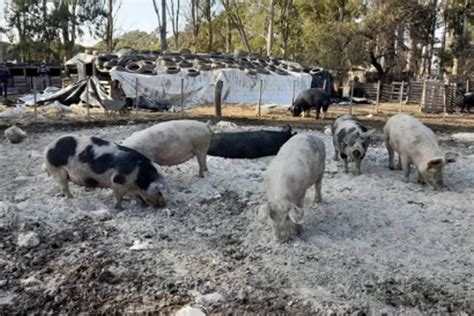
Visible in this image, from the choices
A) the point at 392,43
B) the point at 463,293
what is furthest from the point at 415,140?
the point at 392,43

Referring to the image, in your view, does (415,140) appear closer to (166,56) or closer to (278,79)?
(278,79)

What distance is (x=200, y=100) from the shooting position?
21.1 m

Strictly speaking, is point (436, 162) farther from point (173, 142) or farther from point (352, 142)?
point (173, 142)

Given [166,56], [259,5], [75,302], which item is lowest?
[75,302]

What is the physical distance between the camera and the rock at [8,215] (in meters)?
5.77

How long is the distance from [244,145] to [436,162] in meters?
3.66

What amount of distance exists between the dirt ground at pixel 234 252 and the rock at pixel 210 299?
44mm

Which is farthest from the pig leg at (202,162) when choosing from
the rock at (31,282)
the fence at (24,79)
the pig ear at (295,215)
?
the fence at (24,79)

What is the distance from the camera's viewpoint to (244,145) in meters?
9.86

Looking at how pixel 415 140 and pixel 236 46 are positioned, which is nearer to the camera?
pixel 415 140

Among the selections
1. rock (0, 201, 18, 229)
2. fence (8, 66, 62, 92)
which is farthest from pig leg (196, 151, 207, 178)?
fence (8, 66, 62, 92)

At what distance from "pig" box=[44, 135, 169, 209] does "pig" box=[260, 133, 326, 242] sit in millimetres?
1478

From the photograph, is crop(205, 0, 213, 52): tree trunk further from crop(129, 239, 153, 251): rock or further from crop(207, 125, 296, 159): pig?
crop(129, 239, 153, 251): rock

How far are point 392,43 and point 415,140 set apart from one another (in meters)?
23.0
